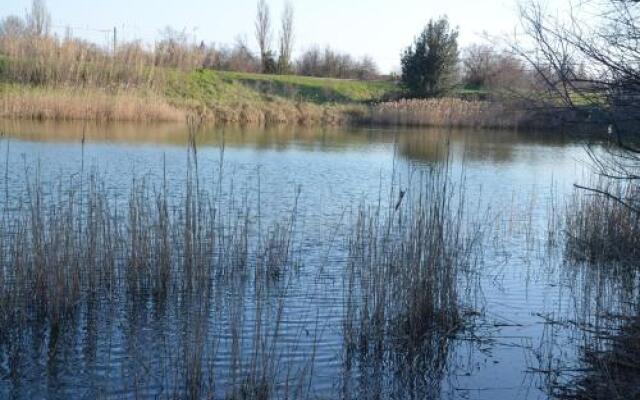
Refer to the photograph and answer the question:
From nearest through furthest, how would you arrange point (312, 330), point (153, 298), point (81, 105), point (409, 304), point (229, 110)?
1. point (409, 304)
2. point (312, 330)
3. point (153, 298)
4. point (81, 105)
5. point (229, 110)

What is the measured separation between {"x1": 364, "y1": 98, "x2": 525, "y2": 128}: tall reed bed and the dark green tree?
4.19 m

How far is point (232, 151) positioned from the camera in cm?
2055

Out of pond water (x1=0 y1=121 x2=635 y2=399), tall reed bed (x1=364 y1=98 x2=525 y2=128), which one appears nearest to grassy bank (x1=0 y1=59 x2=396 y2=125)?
tall reed bed (x1=364 y1=98 x2=525 y2=128)

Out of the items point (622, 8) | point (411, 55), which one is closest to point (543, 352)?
point (622, 8)

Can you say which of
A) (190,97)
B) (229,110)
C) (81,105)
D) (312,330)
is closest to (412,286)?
(312,330)

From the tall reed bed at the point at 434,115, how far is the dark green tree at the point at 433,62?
4191mm

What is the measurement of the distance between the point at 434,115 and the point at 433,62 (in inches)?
331

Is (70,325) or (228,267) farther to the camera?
(228,267)

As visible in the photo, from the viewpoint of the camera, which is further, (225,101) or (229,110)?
(225,101)

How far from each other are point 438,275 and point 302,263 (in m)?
2.43

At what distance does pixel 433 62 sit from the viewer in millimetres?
39781

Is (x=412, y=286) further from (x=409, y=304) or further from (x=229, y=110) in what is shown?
(x=229, y=110)

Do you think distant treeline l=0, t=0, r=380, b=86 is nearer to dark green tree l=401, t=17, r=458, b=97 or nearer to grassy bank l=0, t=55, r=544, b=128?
grassy bank l=0, t=55, r=544, b=128

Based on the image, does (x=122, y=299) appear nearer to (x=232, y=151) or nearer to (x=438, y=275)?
(x=438, y=275)
